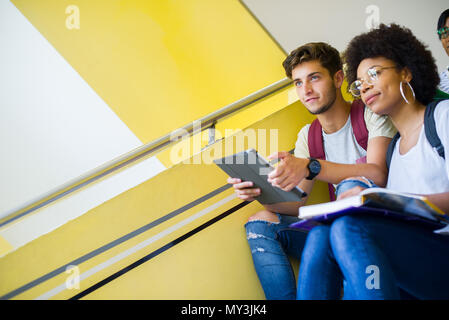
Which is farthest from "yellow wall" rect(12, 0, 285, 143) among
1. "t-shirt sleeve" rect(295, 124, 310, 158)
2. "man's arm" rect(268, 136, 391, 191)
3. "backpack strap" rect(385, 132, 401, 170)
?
"backpack strap" rect(385, 132, 401, 170)

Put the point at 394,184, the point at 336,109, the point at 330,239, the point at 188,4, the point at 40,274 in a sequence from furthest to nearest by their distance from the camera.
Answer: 1. the point at 188,4
2. the point at 336,109
3. the point at 40,274
4. the point at 394,184
5. the point at 330,239

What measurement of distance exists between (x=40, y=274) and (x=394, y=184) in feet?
5.27

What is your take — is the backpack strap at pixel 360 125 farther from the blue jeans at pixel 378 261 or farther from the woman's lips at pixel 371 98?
the blue jeans at pixel 378 261

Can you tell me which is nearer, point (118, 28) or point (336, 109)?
point (336, 109)

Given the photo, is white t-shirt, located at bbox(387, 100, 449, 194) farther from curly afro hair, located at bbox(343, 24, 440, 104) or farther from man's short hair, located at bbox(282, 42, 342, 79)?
man's short hair, located at bbox(282, 42, 342, 79)

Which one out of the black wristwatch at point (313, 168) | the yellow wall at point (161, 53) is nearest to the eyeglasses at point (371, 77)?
the black wristwatch at point (313, 168)

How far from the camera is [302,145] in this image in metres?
2.27

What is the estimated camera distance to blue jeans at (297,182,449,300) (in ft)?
3.59

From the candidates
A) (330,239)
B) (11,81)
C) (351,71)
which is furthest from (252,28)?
(330,239)

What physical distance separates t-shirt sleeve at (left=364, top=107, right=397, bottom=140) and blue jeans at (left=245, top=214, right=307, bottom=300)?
1.92ft

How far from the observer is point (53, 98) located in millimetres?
4555

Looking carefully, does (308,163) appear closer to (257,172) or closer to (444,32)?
(257,172)

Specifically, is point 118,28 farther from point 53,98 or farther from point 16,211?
point 16,211
